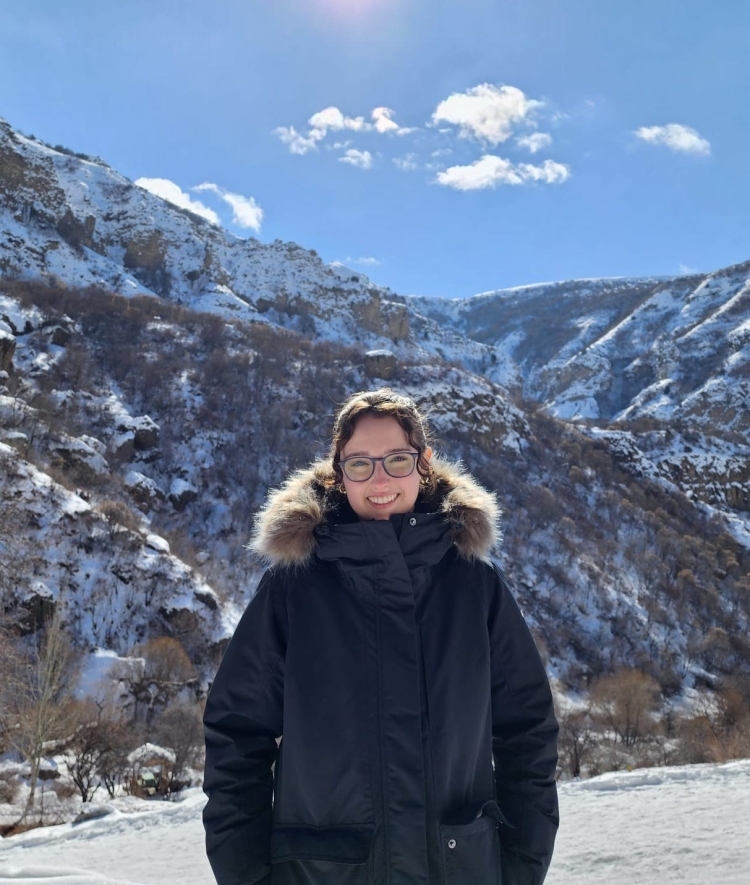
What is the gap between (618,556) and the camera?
1868 inches

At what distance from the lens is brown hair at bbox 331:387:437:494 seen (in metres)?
1.96

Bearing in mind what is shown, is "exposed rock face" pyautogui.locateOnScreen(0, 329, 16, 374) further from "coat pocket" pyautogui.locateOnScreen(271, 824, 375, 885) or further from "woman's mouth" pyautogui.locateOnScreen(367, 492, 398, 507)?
"coat pocket" pyautogui.locateOnScreen(271, 824, 375, 885)

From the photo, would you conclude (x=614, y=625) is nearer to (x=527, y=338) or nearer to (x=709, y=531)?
(x=709, y=531)

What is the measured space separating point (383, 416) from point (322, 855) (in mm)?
1208

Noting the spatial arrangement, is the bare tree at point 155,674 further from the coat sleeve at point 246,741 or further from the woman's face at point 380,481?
the woman's face at point 380,481

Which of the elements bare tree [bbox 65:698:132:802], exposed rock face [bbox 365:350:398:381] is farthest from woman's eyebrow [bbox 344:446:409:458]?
exposed rock face [bbox 365:350:398:381]

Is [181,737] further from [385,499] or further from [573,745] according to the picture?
[385,499]

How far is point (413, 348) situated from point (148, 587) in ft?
253

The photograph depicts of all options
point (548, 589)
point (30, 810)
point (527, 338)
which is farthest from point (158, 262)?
point (527, 338)

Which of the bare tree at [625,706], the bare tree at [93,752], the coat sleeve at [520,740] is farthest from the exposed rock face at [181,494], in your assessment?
the coat sleeve at [520,740]

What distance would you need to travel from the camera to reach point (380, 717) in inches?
62.1

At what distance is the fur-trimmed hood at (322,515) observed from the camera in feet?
5.83

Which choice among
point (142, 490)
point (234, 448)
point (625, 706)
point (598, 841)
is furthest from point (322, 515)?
point (234, 448)

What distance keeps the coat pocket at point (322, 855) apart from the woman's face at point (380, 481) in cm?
85
